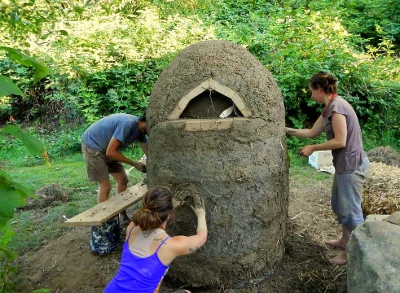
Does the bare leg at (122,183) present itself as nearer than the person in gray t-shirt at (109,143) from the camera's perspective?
No

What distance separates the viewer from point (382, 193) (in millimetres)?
4887

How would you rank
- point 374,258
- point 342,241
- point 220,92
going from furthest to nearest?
point 342,241
point 220,92
point 374,258

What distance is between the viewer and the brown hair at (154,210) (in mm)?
2469

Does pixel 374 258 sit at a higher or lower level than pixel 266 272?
higher

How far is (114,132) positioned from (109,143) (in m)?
0.14

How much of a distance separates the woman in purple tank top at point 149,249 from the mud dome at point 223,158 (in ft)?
1.94

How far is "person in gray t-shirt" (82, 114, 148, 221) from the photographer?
4.17m

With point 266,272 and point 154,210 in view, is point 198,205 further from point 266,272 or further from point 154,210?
point 266,272

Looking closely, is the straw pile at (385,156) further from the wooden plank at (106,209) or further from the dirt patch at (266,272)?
the wooden plank at (106,209)

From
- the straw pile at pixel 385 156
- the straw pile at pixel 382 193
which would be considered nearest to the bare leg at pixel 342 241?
the straw pile at pixel 382 193

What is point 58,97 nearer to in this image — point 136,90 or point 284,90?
point 136,90

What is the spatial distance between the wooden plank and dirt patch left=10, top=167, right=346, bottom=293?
0.58m

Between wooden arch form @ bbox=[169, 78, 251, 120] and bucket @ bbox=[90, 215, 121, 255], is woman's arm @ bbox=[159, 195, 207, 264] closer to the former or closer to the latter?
wooden arch form @ bbox=[169, 78, 251, 120]

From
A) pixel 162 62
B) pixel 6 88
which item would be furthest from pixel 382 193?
pixel 162 62
